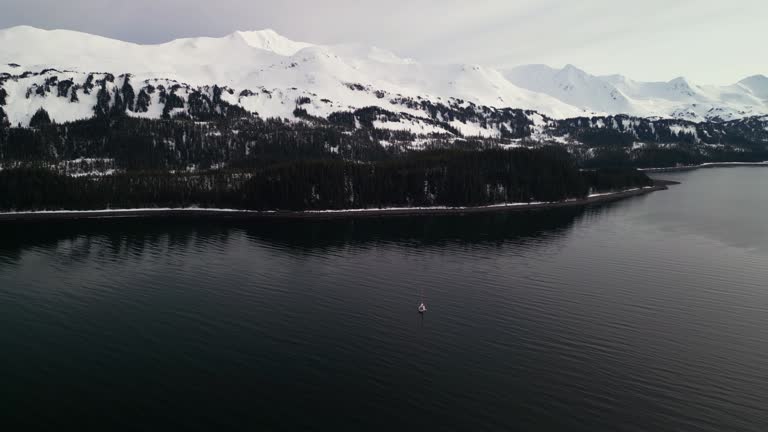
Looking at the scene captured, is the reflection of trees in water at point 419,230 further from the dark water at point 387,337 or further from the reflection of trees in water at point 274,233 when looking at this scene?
the dark water at point 387,337

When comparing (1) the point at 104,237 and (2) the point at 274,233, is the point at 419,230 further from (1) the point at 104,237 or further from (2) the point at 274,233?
(1) the point at 104,237

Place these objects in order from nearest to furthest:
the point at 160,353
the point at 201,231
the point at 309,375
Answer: the point at 309,375 → the point at 160,353 → the point at 201,231

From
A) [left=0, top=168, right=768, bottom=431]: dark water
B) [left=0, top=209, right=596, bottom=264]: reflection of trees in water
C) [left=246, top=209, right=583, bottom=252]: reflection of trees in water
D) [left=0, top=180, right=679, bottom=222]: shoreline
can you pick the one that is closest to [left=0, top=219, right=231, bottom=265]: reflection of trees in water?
[left=0, top=209, right=596, bottom=264]: reflection of trees in water

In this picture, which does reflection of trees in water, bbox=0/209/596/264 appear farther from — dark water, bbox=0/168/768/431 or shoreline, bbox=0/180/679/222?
shoreline, bbox=0/180/679/222

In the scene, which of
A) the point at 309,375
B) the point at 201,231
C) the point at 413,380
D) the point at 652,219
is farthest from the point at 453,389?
the point at 652,219

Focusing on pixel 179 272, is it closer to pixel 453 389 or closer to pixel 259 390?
pixel 259 390

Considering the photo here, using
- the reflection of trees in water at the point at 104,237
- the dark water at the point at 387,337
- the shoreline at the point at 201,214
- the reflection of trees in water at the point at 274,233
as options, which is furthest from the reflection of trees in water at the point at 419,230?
the reflection of trees in water at the point at 104,237

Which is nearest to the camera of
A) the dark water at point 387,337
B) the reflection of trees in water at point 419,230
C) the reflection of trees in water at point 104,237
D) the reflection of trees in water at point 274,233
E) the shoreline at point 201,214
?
the dark water at point 387,337
